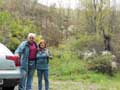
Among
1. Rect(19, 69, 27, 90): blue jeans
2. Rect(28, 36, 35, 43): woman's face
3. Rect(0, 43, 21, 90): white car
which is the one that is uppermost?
Rect(28, 36, 35, 43): woman's face

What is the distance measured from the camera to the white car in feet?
32.8

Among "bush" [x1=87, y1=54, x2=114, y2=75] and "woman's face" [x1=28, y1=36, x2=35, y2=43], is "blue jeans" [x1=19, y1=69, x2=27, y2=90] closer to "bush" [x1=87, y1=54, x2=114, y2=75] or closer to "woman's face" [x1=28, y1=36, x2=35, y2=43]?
"woman's face" [x1=28, y1=36, x2=35, y2=43]

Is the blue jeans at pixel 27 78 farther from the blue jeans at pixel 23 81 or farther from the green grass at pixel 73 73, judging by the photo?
the green grass at pixel 73 73

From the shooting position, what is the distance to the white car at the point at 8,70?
9992 mm

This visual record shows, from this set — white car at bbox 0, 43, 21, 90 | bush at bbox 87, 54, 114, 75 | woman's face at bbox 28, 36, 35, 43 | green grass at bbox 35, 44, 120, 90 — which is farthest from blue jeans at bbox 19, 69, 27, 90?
bush at bbox 87, 54, 114, 75

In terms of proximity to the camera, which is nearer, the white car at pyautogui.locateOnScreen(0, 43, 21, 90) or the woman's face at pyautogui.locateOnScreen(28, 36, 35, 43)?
the white car at pyautogui.locateOnScreen(0, 43, 21, 90)

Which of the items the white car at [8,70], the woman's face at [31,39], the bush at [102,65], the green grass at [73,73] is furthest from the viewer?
the bush at [102,65]

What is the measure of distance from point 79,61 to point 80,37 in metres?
2.37

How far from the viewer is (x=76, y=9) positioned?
25.5m

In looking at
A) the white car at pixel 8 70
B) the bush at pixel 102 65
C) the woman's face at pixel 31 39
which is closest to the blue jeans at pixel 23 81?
the woman's face at pixel 31 39

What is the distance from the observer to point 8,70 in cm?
1013

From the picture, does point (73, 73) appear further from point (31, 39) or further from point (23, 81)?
point (31, 39)

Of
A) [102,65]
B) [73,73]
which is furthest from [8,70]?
[102,65]

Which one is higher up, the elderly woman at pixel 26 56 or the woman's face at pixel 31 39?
the woman's face at pixel 31 39
